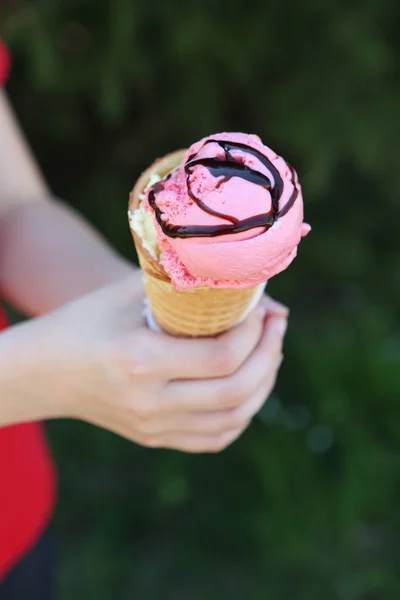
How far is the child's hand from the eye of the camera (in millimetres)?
881

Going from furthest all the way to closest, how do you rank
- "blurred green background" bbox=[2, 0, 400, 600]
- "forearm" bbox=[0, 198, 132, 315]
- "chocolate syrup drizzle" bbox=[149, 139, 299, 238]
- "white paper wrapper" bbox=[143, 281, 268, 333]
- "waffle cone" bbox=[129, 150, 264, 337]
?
"blurred green background" bbox=[2, 0, 400, 600] → "forearm" bbox=[0, 198, 132, 315] → "white paper wrapper" bbox=[143, 281, 268, 333] → "waffle cone" bbox=[129, 150, 264, 337] → "chocolate syrup drizzle" bbox=[149, 139, 299, 238]

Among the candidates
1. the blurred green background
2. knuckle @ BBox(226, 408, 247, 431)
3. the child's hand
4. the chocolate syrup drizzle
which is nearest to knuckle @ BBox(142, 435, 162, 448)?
the child's hand

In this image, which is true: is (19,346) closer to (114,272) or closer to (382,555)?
(114,272)

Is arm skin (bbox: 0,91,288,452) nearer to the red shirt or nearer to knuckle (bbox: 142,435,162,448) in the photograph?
knuckle (bbox: 142,435,162,448)

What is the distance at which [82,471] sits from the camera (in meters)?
2.45

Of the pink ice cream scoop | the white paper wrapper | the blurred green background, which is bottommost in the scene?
the blurred green background

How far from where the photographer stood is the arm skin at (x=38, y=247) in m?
1.19

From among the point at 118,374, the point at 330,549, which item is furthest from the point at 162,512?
the point at 118,374

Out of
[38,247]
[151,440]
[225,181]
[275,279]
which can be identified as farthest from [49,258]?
[275,279]

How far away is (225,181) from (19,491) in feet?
2.88

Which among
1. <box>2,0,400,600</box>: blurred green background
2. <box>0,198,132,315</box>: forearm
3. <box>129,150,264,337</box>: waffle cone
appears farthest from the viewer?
<box>2,0,400,600</box>: blurred green background

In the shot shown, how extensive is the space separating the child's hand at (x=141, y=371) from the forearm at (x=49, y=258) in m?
0.23

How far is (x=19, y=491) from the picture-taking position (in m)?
1.31

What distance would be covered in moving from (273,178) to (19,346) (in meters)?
0.43
